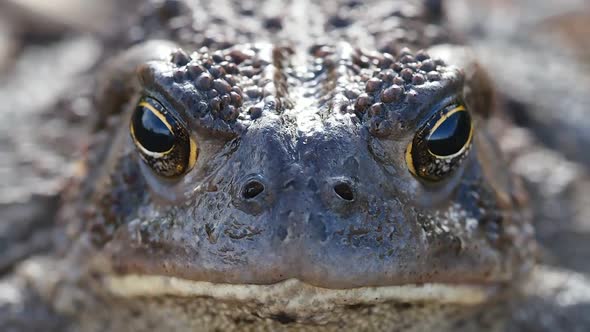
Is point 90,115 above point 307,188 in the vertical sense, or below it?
above

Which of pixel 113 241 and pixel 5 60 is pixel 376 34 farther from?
pixel 5 60

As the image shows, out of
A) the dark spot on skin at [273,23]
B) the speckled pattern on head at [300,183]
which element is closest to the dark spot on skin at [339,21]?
the speckled pattern on head at [300,183]

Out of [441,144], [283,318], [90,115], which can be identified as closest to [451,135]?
[441,144]

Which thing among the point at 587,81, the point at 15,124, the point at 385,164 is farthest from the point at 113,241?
the point at 587,81

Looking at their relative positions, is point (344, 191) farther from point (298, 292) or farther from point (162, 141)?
point (162, 141)

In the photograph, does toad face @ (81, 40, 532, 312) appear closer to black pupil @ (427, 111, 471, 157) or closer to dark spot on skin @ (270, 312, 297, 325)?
black pupil @ (427, 111, 471, 157)

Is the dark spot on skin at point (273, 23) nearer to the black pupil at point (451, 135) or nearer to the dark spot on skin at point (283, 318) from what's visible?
the black pupil at point (451, 135)

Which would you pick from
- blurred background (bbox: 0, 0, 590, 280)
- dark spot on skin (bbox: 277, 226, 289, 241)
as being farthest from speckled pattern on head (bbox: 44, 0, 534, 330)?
blurred background (bbox: 0, 0, 590, 280)

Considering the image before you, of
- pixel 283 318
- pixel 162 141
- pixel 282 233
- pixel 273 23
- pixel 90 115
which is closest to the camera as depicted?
pixel 282 233
